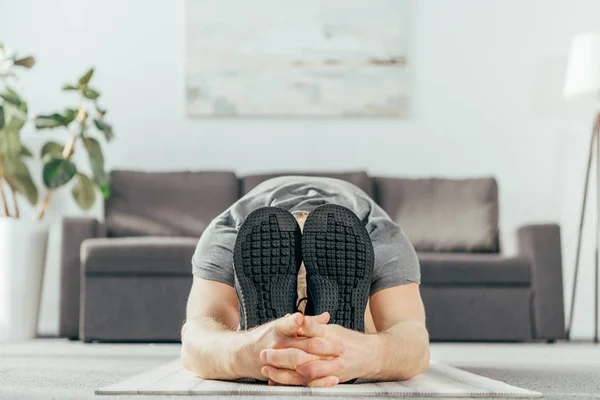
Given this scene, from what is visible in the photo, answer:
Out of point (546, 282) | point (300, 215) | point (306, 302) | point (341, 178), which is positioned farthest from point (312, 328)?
point (341, 178)

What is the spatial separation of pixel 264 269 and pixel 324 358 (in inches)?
10.7

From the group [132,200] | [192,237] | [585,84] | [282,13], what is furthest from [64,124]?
[585,84]

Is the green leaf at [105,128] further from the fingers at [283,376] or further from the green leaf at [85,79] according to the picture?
the fingers at [283,376]

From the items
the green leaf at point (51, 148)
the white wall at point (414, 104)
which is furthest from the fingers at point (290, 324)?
the white wall at point (414, 104)

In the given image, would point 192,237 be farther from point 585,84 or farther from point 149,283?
point 585,84

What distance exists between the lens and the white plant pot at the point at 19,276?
3713 millimetres

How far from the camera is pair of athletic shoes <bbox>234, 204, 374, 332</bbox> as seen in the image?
173 centimetres

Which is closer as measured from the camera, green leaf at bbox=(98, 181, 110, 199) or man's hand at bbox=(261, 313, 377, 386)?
man's hand at bbox=(261, 313, 377, 386)

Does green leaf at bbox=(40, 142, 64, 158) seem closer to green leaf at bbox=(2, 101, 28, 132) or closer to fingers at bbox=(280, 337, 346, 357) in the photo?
green leaf at bbox=(2, 101, 28, 132)

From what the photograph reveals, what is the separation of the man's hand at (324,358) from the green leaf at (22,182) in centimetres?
302

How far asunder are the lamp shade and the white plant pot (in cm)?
278

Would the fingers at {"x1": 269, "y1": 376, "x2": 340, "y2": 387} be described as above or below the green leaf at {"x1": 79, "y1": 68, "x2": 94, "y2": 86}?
below

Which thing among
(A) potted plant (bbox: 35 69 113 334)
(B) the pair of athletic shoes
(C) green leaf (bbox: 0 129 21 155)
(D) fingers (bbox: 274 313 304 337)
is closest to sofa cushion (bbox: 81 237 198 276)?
(A) potted plant (bbox: 35 69 113 334)

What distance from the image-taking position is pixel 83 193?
416 centimetres
